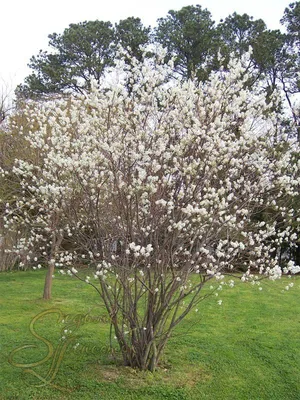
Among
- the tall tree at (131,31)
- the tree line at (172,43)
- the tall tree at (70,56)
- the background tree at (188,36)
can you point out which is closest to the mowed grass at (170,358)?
the tree line at (172,43)

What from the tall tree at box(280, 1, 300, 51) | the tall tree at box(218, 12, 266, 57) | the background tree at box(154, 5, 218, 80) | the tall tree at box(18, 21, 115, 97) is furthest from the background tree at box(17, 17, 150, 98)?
the tall tree at box(280, 1, 300, 51)

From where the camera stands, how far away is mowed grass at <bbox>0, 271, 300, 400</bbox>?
438 cm

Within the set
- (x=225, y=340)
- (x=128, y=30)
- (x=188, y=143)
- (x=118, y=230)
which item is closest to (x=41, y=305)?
(x=225, y=340)

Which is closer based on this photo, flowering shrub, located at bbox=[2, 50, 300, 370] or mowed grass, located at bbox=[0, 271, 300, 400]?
flowering shrub, located at bbox=[2, 50, 300, 370]

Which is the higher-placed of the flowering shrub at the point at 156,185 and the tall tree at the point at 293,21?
the tall tree at the point at 293,21

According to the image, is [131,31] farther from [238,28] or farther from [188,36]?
[238,28]

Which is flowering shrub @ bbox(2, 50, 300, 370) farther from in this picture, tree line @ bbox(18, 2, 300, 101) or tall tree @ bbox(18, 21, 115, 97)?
tall tree @ bbox(18, 21, 115, 97)

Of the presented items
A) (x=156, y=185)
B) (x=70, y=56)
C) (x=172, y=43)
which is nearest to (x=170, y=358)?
(x=156, y=185)

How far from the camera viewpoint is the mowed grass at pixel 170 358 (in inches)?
172

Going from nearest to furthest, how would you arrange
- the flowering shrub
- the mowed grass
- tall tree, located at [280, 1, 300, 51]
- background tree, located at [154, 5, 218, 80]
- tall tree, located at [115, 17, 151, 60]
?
1. the flowering shrub
2. the mowed grass
3. background tree, located at [154, 5, 218, 80]
4. tall tree, located at [115, 17, 151, 60]
5. tall tree, located at [280, 1, 300, 51]

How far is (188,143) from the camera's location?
4.25 meters

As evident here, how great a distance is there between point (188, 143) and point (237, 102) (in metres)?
0.73

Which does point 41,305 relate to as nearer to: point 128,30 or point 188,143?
point 188,143

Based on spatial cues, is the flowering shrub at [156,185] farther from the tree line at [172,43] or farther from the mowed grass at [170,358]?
the tree line at [172,43]
